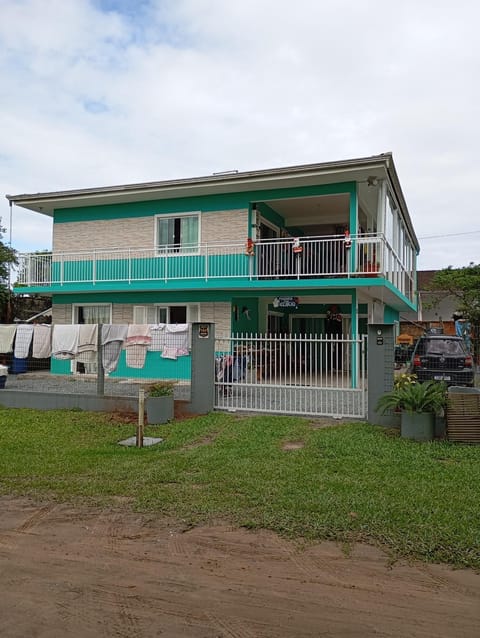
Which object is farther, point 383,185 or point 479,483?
point 383,185

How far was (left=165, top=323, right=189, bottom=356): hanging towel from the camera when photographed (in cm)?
1091

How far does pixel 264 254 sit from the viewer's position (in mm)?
15750

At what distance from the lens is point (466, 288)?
2438 cm

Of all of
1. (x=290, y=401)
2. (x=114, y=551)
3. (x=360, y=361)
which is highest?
(x=360, y=361)

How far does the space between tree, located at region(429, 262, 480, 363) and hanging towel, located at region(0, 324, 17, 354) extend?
14846 millimetres

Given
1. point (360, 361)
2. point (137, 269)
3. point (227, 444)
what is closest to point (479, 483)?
point (227, 444)

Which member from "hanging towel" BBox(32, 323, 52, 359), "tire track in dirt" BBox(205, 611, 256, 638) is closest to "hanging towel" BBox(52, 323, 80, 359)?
"hanging towel" BBox(32, 323, 52, 359)

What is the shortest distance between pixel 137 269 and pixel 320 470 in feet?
39.0

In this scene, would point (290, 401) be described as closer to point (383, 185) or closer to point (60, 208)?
point (383, 185)

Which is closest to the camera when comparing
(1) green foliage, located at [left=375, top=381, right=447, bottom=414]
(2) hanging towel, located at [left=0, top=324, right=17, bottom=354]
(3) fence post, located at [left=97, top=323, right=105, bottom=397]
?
(1) green foliage, located at [left=375, top=381, right=447, bottom=414]

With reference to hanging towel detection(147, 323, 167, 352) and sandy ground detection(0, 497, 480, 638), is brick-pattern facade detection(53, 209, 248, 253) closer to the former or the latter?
hanging towel detection(147, 323, 167, 352)

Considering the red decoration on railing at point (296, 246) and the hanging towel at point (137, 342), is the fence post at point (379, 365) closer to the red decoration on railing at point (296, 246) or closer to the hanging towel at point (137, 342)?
the hanging towel at point (137, 342)

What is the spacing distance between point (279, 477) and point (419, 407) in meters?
3.00

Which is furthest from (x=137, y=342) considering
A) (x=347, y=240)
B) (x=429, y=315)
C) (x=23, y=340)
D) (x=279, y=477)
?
(x=429, y=315)
